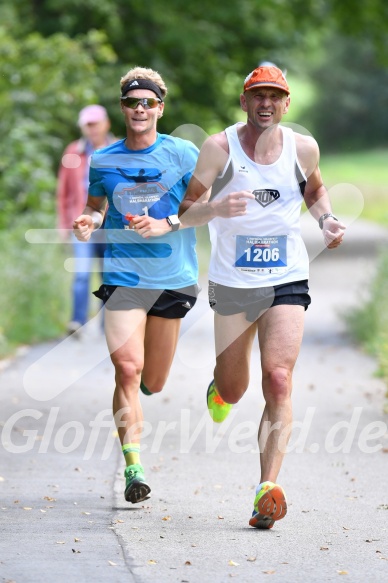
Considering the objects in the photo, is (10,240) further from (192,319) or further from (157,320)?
(157,320)

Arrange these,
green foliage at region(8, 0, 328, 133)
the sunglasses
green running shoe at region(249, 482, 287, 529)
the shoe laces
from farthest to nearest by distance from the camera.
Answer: green foliage at region(8, 0, 328, 133) → the shoe laces → the sunglasses → green running shoe at region(249, 482, 287, 529)

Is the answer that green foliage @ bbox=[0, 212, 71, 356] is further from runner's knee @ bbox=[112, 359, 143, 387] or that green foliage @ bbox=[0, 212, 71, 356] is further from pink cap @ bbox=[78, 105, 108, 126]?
runner's knee @ bbox=[112, 359, 143, 387]

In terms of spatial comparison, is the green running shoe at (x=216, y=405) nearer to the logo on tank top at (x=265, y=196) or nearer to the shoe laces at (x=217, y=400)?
the shoe laces at (x=217, y=400)

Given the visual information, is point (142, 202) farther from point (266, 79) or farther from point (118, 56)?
point (118, 56)

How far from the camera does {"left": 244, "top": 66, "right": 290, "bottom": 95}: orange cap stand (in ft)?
22.0

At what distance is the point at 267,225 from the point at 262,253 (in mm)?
139

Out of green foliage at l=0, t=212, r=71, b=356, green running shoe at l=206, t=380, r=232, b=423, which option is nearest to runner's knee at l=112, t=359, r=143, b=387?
green running shoe at l=206, t=380, r=232, b=423

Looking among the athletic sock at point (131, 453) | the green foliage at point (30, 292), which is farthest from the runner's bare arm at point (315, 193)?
the green foliage at point (30, 292)

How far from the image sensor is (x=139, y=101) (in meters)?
7.28

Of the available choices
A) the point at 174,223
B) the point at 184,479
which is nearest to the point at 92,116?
the point at 184,479

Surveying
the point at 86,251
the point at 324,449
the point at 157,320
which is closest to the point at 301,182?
the point at 157,320

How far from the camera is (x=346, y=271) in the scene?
86.6 feet

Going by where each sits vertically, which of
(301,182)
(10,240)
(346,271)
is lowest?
(346,271)

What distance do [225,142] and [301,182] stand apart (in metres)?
0.42
